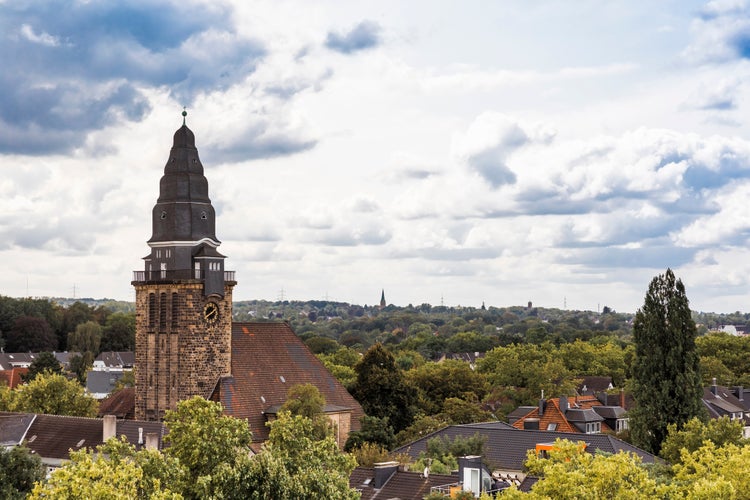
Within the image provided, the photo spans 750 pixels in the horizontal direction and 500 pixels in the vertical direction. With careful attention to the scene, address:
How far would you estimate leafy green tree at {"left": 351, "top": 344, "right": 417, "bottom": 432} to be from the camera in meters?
72.8

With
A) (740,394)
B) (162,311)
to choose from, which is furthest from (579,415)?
(162,311)

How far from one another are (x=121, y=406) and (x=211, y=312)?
35.7 feet

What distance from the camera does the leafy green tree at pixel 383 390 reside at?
72812mm

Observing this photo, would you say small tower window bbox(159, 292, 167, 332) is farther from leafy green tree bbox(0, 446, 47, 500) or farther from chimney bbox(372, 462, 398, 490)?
chimney bbox(372, 462, 398, 490)

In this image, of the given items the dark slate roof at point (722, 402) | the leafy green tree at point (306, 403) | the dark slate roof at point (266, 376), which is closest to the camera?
the leafy green tree at point (306, 403)

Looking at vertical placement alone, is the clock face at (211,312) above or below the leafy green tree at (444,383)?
above

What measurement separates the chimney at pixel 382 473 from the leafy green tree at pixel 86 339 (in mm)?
134187

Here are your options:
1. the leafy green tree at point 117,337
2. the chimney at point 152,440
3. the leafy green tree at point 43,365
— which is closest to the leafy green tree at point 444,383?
the chimney at point 152,440

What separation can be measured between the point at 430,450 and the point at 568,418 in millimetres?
24196

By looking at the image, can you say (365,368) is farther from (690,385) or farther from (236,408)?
(690,385)

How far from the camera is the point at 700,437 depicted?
5188 centimetres

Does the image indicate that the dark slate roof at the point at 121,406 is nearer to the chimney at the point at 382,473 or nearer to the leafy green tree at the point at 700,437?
the chimney at the point at 382,473

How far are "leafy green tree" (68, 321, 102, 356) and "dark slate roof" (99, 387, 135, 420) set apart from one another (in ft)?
339

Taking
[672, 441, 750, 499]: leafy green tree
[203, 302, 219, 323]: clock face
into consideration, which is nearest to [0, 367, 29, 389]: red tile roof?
[203, 302, 219, 323]: clock face
